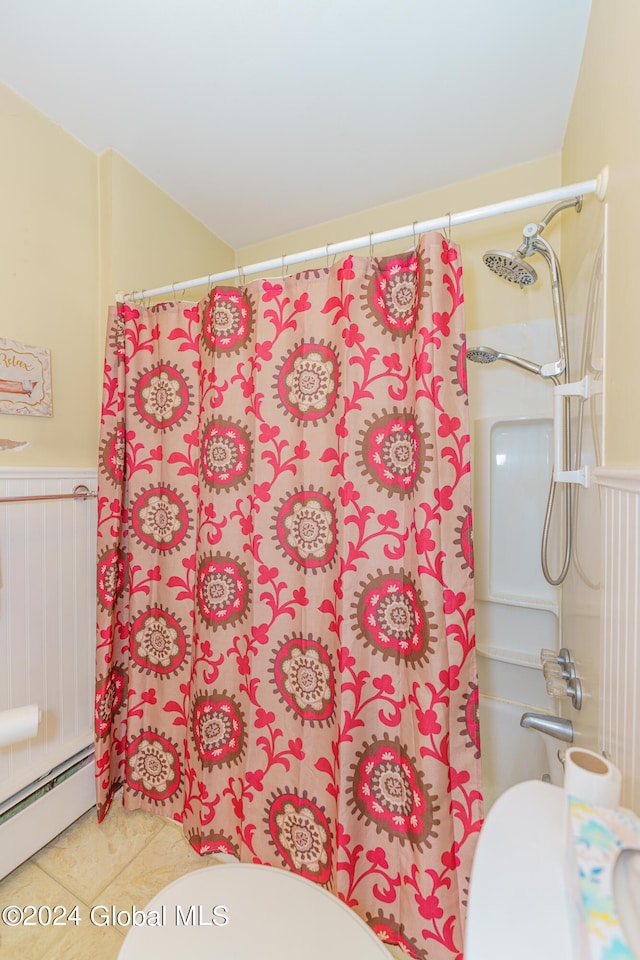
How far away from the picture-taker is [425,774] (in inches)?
39.3

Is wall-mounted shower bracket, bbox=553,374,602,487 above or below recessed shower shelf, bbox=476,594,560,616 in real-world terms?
above

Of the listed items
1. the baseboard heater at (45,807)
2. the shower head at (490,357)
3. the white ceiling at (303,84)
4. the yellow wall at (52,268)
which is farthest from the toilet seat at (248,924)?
the white ceiling at (303,84)

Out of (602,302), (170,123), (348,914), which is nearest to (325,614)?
(348,914)

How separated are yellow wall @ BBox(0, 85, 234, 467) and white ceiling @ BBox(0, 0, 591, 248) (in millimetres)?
98

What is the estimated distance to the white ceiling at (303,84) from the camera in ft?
3.42

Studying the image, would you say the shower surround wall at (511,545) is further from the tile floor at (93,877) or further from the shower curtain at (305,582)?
the tile floor at (93,877)

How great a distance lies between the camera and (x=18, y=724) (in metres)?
→ 0.76

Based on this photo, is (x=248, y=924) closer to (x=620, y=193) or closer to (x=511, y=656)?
(x=511, y=656)

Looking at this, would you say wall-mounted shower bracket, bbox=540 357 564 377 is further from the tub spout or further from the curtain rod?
the tub spout

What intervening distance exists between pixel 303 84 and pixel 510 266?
2.83 feet

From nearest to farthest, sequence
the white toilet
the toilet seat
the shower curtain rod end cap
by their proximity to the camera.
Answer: the white toilet → the toilet seat → the shower curtain rod end cap

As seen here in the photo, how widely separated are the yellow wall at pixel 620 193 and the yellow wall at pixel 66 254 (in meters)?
1.52

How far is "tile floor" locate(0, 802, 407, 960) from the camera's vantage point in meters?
1.06

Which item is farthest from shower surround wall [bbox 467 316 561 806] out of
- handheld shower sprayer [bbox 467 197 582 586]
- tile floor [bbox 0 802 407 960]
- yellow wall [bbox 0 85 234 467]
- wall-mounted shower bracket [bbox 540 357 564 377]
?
yellow wall [bbox 0 85 234 467]
